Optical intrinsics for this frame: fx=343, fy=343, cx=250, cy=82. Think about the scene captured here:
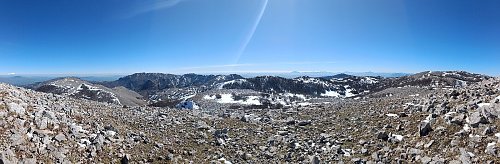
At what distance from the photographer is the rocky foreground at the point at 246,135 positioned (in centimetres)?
1784

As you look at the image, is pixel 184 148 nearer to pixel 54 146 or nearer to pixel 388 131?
pixel 54 146

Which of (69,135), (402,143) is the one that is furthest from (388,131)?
(69,135)

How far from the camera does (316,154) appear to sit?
2406 centimetres

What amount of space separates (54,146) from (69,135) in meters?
1.74

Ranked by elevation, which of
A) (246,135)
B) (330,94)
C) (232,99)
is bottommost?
(330,94)

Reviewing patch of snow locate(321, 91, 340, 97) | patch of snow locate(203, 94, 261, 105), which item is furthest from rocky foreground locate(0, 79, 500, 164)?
patch of snow locate(321, 91, 340, 97)

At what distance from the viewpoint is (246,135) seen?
29.0 metres

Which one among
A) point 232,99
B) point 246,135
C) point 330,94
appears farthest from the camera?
point 330,94

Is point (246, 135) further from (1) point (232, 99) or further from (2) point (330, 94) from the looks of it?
(2) point (330, 94)

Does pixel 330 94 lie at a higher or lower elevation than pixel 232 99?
lower

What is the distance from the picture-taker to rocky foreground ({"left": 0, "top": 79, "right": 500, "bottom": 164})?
17.8 meters

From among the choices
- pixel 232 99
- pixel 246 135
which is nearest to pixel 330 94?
pixel 232 99

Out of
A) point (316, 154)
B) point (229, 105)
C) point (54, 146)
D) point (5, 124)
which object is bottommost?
point (229, 105)

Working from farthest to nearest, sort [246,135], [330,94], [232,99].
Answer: [330,94] < [232,99] < [246,135]
